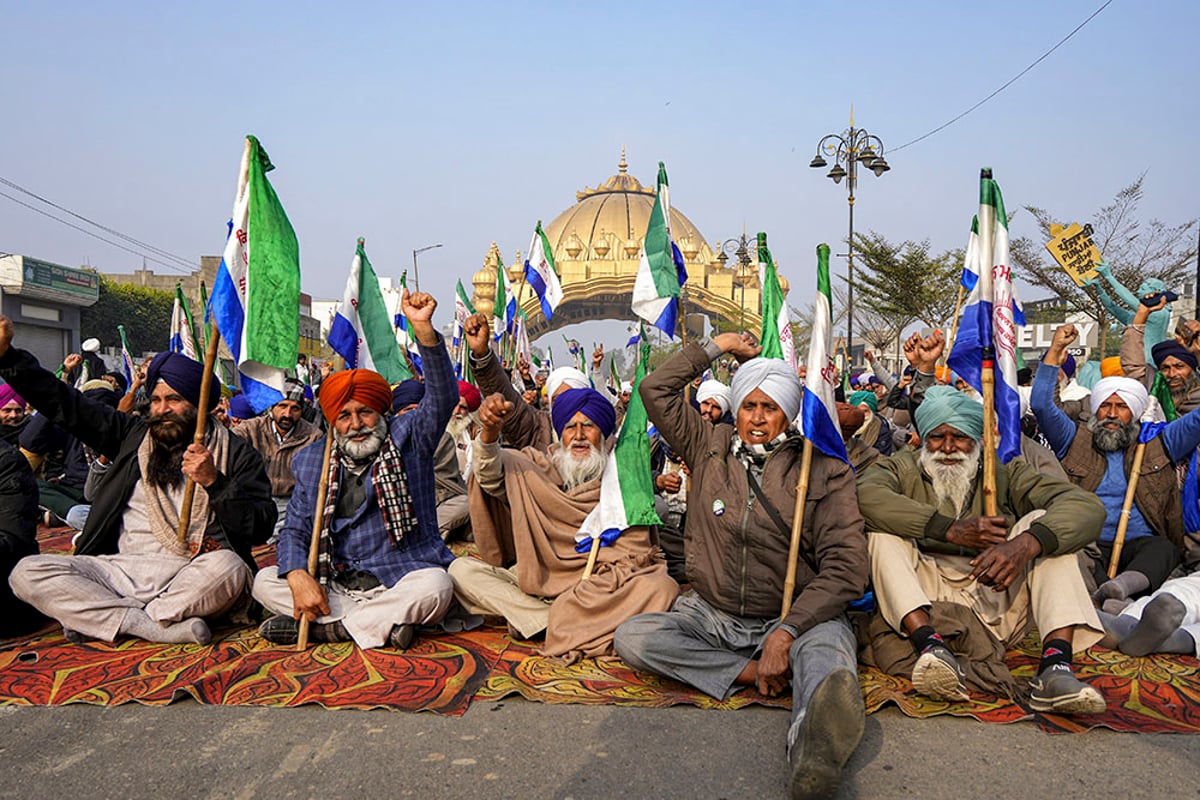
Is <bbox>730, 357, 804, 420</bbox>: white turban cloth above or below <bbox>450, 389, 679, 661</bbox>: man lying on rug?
above

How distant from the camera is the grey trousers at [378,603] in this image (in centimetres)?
410

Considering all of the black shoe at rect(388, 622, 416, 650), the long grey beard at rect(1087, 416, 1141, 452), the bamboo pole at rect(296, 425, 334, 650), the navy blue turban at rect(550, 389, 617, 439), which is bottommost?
the black shoe at rect(388, 622, 416, 650)

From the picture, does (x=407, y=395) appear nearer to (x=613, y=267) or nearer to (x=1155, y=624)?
(x=1155, y=624)

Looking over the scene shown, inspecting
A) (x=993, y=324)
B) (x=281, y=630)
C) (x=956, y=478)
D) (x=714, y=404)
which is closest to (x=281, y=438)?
(x=714, y=404)

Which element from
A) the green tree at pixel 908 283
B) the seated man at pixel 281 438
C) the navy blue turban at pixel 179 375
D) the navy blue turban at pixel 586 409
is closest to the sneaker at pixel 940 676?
the navy blue turban at pixel 586 409

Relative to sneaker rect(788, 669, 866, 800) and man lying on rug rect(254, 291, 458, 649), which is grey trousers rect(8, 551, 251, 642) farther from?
sneaker rect(788, 669, 866, 800)

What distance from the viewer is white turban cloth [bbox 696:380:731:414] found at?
714cm

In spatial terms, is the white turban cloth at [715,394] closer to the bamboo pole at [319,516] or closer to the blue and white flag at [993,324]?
the blue and white flag at [993,324]

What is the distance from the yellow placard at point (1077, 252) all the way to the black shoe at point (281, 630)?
16.3ft

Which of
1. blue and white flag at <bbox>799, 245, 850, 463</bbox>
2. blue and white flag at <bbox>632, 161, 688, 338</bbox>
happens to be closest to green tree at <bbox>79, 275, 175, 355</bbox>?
blue and white flag at <bbox>632, 161, 688, 338</bbox>

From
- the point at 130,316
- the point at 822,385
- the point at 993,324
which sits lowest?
the point at 822,385

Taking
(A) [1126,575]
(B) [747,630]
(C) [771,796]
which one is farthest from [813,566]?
(A) [1126,575]

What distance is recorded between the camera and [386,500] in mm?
4309

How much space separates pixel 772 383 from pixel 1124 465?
2542mm
